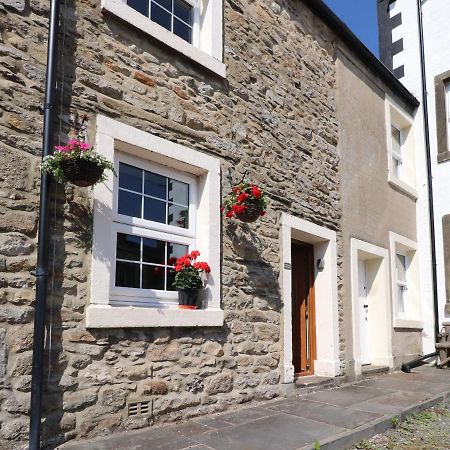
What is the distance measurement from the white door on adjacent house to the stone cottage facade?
1.38 meters

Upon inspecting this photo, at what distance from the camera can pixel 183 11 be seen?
18.9ft


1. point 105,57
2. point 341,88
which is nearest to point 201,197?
point 105,57

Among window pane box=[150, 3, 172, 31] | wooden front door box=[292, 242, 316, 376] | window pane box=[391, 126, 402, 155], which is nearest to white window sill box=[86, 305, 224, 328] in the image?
wooden front door box=[292, 242, 316, 376]

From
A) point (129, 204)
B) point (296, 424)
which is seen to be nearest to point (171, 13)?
point (129, 204)

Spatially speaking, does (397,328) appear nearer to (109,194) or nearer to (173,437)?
(173,437)

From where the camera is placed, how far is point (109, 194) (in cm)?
438

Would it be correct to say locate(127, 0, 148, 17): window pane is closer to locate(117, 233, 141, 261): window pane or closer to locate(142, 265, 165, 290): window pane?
locate(117, 233, 141, 261): window pane

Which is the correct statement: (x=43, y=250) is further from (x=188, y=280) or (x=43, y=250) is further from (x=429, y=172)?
(x=429, y=172)

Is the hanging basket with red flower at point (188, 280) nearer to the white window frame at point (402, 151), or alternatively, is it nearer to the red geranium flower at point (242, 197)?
the red geranium flower at point (242, 197)

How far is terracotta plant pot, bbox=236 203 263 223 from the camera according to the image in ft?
17.7

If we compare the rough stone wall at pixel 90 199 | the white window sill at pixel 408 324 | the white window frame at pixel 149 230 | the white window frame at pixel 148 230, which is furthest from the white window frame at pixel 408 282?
the white window frame at pixel 149 230

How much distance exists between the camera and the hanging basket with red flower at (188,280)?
193 inches

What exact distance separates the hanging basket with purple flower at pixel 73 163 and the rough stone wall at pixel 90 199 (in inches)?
8.8

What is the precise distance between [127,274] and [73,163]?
1295 millimetres
